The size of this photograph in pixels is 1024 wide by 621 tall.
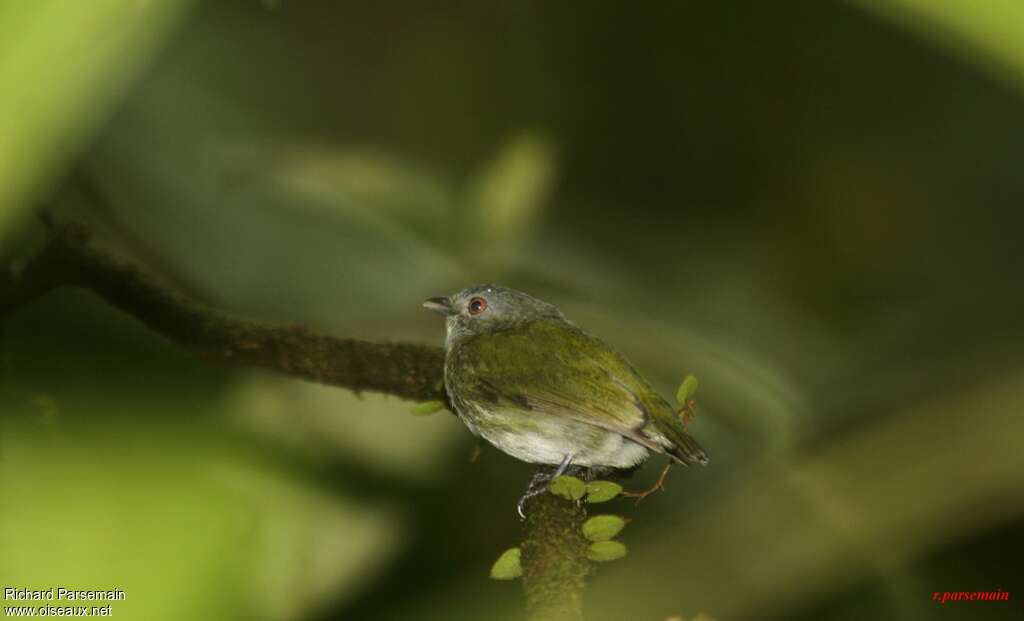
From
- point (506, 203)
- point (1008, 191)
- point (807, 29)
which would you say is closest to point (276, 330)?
point (506, 203)

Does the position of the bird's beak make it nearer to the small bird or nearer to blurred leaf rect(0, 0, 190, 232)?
the small bird

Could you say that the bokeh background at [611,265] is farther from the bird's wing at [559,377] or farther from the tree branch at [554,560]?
the bird's wing at [559,377]

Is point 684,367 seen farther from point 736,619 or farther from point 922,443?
point 736,619

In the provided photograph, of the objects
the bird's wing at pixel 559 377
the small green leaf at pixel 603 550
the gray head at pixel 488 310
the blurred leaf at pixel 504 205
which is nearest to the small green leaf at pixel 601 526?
the small green leaf at pixel 603 550

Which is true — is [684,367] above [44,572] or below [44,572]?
above

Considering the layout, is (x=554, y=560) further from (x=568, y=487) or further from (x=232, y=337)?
(x=232, y=337)

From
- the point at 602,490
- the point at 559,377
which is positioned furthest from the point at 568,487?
the point at 559,377
